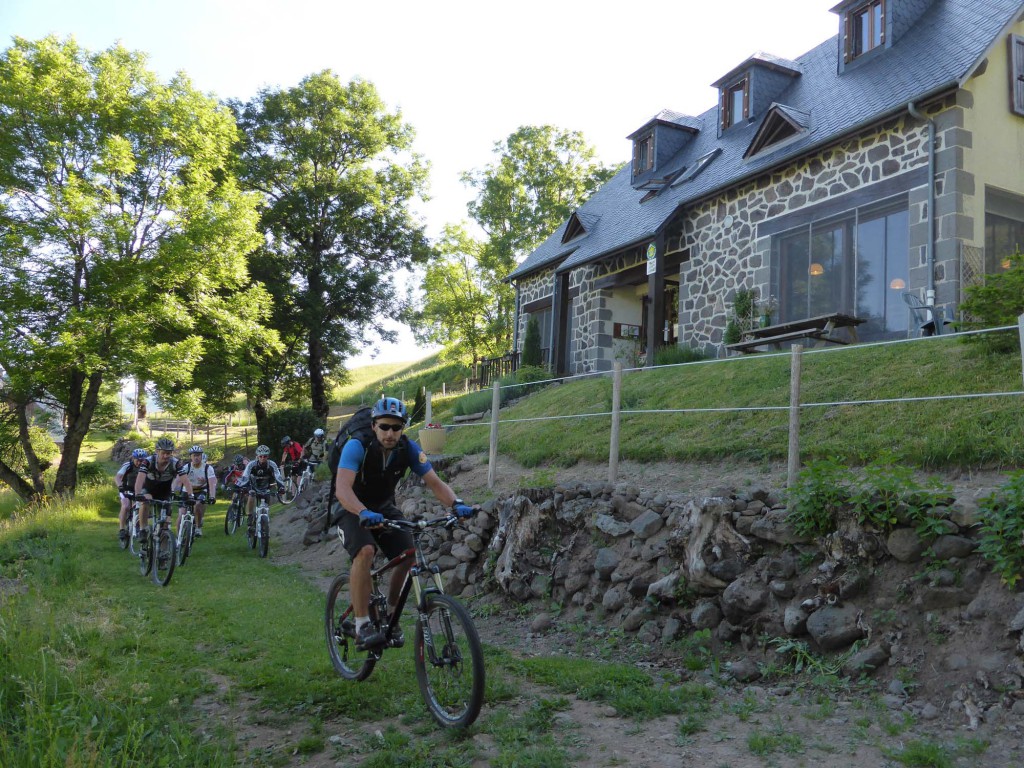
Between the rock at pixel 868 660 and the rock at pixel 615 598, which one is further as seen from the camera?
the rock at pixel 615 598

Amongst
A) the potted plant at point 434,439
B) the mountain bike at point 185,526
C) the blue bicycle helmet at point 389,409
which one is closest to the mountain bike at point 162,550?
the mountain bike at point 185,526

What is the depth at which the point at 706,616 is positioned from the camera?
19.9 feet

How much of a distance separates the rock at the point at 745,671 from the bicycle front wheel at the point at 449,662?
2.01 meters

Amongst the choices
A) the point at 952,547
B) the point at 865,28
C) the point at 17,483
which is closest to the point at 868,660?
the point at 952,547

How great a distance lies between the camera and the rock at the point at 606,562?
7.31m

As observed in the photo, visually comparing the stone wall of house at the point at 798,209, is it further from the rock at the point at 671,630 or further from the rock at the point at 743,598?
the rock at the point at 671,630

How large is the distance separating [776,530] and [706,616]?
2.90 ft

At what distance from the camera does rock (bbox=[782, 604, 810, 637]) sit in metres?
5.50

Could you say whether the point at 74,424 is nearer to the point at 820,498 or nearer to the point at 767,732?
the point at 820,498

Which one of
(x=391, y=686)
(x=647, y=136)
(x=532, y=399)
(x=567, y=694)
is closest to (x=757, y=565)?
(x=567, y=694)

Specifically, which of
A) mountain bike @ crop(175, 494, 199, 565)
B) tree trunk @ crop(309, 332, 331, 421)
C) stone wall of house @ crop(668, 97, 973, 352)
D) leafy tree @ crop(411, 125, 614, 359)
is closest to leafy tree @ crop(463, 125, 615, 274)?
leafy tree @ crop(411, 125, 614, 359)

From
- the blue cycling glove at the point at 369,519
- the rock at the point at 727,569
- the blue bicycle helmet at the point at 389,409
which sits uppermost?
the blue bicycle helmet at the point at 389,409

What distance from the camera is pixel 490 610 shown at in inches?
327

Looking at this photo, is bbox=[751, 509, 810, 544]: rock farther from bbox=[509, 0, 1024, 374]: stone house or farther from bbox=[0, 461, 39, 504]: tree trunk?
bbox=[0, 461, 39, 504]: tree trunk
